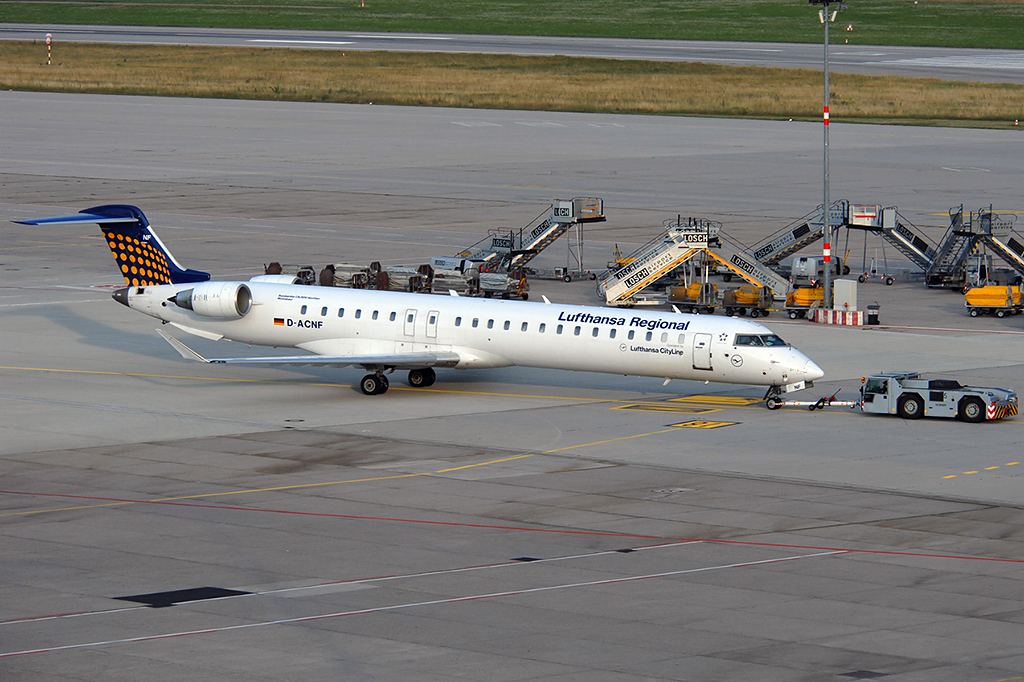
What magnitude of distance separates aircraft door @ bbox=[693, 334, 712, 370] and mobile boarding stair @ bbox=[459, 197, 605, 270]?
83.0 feet

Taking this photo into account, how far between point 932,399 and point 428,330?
14519 millimetres

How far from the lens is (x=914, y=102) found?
13362cm

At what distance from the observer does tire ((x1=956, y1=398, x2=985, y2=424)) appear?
133ft

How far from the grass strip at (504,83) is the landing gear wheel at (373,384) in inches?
3521

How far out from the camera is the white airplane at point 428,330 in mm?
42094

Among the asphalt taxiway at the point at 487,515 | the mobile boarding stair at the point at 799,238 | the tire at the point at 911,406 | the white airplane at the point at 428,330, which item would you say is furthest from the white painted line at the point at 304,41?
the tire at the point at 911,406

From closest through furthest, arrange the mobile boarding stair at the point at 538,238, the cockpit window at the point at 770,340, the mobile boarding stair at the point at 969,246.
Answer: the cockpit window at the point at 770,340 < the mobile boarding stair at the point at 969,246 < the mobile boarding stair at the point at 538,238

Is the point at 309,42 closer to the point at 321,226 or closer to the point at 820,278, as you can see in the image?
the point at 321,226

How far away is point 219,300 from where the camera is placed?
46062 mm

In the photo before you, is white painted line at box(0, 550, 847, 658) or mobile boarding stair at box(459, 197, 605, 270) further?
mobile boarding stair at box(459, 197, 605, 270)

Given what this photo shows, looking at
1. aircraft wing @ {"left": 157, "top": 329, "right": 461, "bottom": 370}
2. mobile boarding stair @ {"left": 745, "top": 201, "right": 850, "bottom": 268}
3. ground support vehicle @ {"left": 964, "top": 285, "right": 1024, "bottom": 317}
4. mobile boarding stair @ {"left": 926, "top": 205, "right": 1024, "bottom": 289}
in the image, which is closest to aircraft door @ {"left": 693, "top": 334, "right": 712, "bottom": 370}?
aircraft wing @ {"left": 157, "top": 329, "right": 461, "bottom": 370}

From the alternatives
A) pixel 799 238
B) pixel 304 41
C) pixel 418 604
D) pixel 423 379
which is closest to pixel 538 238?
pixel 799 238

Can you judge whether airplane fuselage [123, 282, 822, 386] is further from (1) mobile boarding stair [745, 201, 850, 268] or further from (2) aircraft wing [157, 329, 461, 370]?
(1) mobile boarding stair [745, 201, 850, 268]

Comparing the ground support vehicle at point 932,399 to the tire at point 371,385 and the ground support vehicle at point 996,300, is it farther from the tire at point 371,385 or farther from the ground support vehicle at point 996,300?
the ground support vehicle at point 996,300
